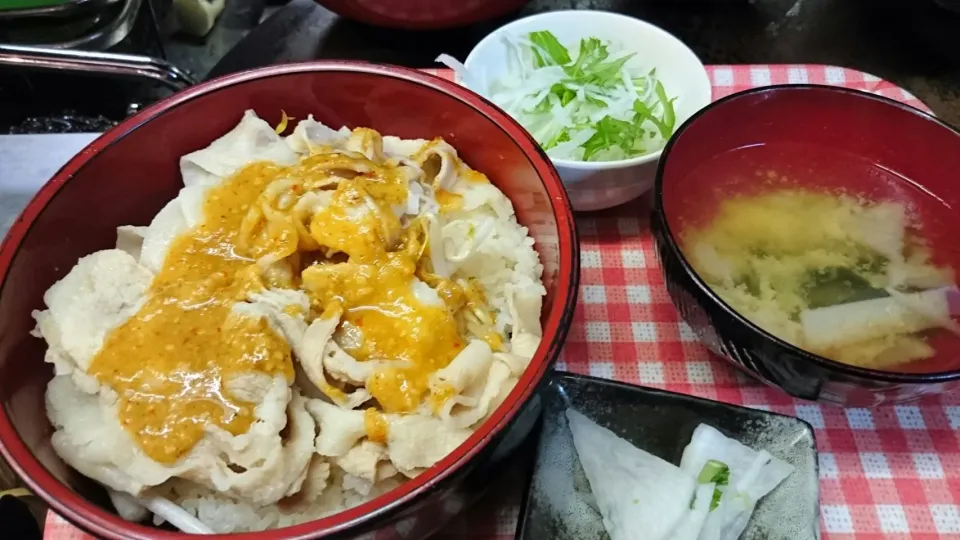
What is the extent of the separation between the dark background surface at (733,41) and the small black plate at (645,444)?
153 centimetres

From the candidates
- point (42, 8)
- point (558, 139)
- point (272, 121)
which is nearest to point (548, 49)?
point (558, 139)

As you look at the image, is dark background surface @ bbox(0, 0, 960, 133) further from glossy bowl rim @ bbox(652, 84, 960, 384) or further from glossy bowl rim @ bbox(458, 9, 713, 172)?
glossy bowl rim @ bbox(652, 84, 960, 384)

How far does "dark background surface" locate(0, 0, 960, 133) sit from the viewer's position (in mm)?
2520

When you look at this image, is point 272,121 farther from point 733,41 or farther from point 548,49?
point 733,41

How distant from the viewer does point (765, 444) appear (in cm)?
127

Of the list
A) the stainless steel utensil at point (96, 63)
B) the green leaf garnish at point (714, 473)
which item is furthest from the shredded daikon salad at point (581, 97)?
the green leaf garnish at point (714, 473)

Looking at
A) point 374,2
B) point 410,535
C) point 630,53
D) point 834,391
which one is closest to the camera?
point 410,535

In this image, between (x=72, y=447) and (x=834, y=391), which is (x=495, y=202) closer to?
(x=834, y=391)

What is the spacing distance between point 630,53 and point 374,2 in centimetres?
72

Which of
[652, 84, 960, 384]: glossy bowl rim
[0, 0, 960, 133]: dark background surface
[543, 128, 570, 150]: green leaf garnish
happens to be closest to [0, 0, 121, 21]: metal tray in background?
[0, 0, 960, 133]: dark background surface

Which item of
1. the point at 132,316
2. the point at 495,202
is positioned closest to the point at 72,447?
the point at 132,316

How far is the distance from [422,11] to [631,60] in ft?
2.02

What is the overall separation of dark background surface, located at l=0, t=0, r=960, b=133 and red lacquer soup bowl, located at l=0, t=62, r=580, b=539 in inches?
41.4

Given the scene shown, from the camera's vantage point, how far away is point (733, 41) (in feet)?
8.92
